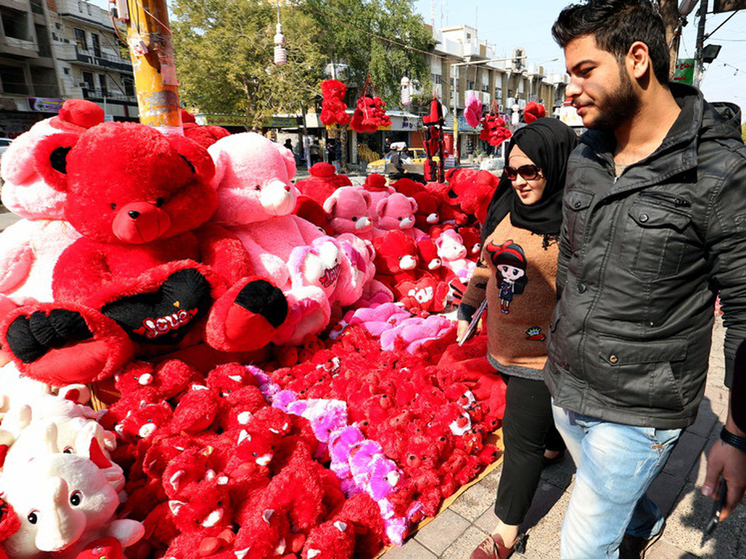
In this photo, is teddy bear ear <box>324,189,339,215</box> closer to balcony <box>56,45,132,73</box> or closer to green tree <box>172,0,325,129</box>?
green tree <box>172,0,325,129</box>

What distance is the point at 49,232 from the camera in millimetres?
2900

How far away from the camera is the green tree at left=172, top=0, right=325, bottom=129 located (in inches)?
757

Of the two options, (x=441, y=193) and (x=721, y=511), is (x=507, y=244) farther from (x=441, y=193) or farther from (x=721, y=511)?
(x=441, y=193)

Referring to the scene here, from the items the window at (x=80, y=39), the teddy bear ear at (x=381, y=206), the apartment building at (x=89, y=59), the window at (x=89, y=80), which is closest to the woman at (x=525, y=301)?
the teddy bear ear at (x=381, y=206)

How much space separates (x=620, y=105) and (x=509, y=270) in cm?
78

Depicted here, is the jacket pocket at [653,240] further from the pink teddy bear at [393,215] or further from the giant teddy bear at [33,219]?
the pink teddy bear at [393,215]

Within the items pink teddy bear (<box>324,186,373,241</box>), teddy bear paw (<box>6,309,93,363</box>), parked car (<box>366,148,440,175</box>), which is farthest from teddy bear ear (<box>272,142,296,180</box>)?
parked car (<box>366,148,440,175</box>)

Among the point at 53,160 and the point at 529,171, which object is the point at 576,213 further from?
the point at 53,160

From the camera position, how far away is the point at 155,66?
3395 millimetres

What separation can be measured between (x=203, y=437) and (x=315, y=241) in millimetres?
1747

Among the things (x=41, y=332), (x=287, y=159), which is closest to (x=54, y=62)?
(x=287, y=159)

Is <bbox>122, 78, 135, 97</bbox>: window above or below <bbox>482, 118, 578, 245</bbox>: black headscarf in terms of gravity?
above

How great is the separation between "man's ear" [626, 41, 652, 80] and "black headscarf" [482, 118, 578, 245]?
0.54 metres

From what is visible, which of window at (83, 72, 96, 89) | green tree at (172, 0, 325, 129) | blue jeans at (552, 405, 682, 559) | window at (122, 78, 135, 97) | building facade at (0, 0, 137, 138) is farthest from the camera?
window at (122, 78, 135, 97)
